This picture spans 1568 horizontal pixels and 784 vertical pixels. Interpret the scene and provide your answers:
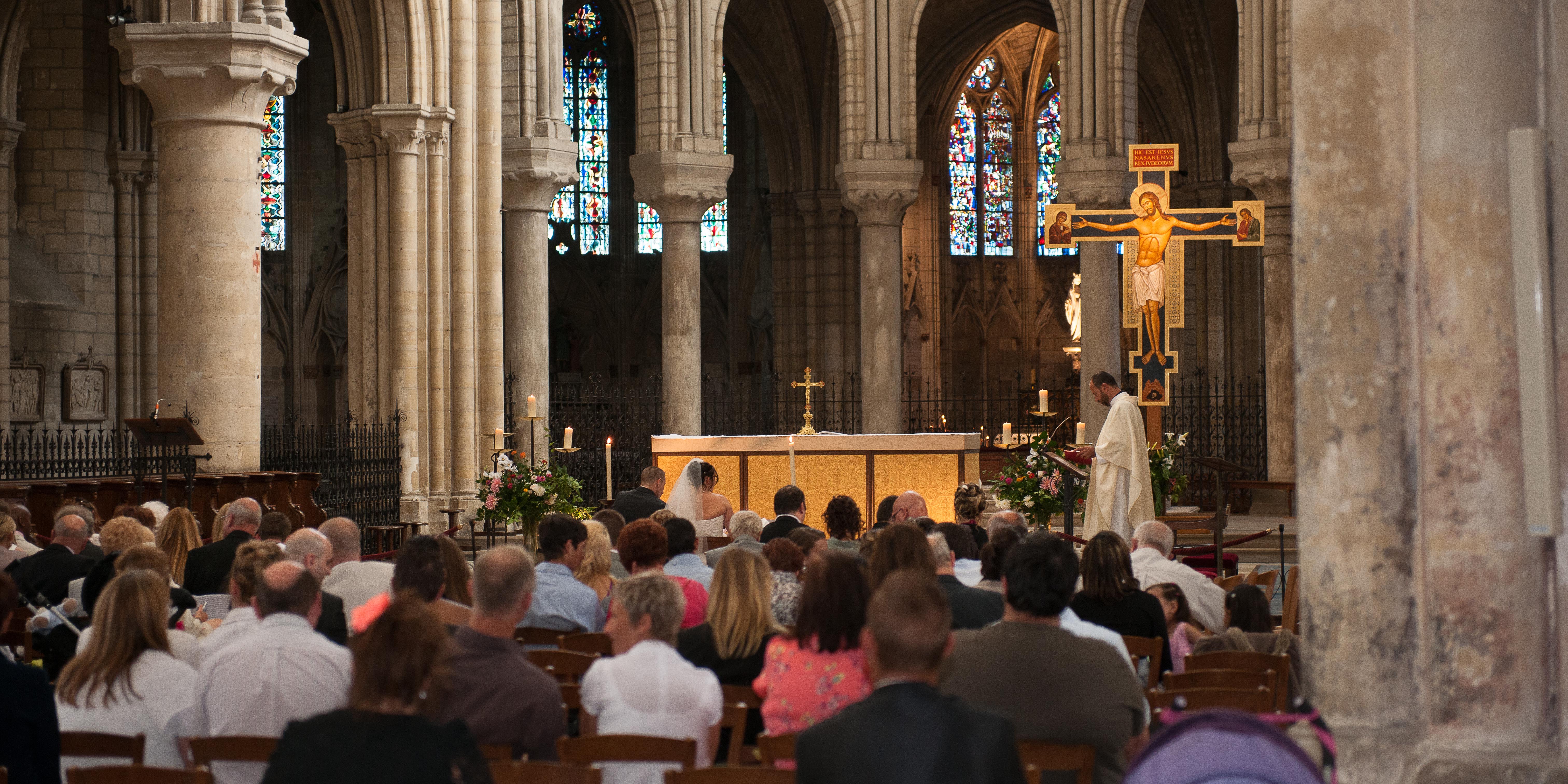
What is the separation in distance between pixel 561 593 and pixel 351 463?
395 inches

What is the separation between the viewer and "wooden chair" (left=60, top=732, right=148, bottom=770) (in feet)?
15.0

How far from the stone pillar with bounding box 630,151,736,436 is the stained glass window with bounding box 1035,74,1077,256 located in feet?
41.1

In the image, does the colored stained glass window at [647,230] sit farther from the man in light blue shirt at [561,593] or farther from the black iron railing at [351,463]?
the man in light blue shirt at [561,593]

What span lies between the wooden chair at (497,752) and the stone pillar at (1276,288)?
17.0 meters

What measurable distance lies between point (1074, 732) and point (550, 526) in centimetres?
314

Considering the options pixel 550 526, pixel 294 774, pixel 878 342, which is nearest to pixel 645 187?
pixel 878 342

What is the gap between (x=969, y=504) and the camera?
9711 mm

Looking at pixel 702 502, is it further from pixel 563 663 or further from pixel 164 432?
pixel 563 663

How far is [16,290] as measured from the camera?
19.6m

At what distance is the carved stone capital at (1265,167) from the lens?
20047 millimetres

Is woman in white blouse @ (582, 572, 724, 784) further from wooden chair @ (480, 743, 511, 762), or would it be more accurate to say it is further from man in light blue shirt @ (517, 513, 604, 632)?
man in light blue shirt @ (517, 513, 604, 632)

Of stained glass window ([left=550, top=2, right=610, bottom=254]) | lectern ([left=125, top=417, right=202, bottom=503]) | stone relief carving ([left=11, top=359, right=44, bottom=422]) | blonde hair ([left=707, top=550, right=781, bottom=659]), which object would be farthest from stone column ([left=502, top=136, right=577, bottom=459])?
blonde hair ([left=707, top=550, right=781, bottom=659])

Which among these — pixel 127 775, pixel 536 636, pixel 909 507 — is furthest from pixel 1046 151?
pixel 127 775

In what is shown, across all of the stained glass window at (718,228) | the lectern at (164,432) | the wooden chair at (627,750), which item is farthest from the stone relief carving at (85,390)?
the wooden chair at (627,750)
